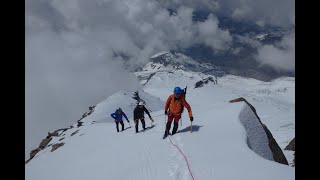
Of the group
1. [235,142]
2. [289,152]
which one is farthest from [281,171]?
[289,152]

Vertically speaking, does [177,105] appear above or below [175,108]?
above
